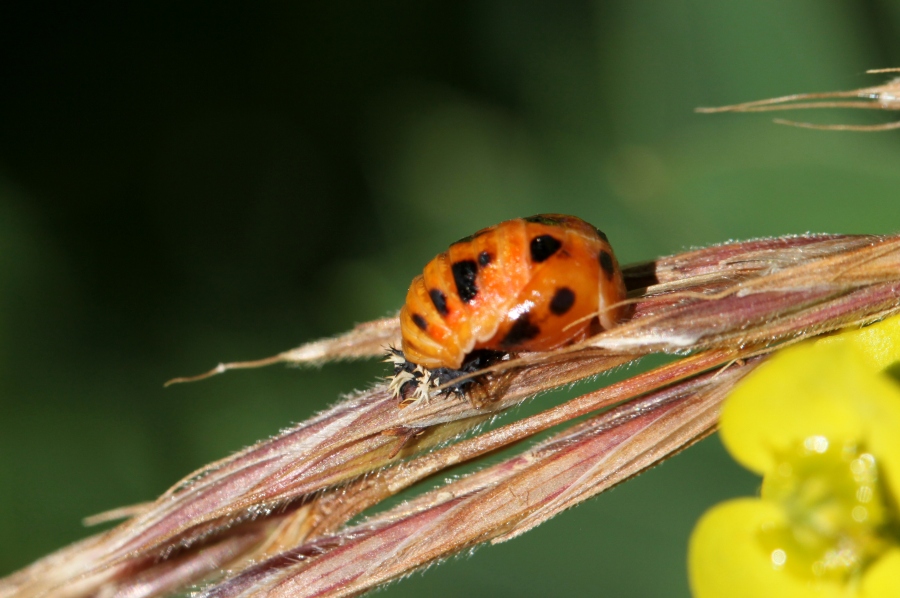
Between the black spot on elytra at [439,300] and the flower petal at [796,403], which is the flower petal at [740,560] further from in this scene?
the black spot on elytra at [439,300]

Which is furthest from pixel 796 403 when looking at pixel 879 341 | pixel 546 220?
pixel 546 220

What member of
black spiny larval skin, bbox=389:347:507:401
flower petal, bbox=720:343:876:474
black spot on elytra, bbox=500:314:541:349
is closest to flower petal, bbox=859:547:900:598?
flower petal, bbox=720:343:876:474

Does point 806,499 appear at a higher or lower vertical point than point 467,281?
lower

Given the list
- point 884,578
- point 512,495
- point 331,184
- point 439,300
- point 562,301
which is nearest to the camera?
point 884,578

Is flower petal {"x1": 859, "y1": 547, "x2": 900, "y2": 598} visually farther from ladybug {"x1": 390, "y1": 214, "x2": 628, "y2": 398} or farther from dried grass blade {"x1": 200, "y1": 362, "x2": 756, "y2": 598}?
ladybug {"x1": 390, "y1": 214, "x2": 628, "y2": 398}

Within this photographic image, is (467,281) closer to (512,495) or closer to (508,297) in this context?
(508,297)

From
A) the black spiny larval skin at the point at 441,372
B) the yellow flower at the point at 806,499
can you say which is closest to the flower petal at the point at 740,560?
the yellow flower at the point at 806,499
